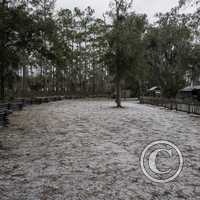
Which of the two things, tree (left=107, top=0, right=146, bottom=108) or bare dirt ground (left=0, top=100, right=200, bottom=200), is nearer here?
bare dirt ground (left=0, top=100, right=200, bottom=200)

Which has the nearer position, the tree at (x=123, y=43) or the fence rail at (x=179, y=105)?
the fence rail at (x=179, y=105)

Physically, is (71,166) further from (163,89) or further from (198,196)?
(163,89)

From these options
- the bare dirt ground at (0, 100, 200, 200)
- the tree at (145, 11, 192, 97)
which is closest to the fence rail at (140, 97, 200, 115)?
the tree at (145, 11, 192, 97)

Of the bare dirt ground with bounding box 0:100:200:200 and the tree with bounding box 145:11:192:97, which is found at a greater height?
the tree with bounding box 145:11:192:97

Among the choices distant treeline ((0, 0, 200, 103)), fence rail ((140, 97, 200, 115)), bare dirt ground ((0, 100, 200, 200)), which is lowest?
bare dirt ground ((0, 100, 200, 200))

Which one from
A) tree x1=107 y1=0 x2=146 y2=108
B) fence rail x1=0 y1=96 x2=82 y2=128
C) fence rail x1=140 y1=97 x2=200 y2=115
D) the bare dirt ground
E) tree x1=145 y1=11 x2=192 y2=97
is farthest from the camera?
tree x1=145 y1=11 x2=192 y2=97

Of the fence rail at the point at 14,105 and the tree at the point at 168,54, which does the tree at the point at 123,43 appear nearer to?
the fence rail at the point at 14,105

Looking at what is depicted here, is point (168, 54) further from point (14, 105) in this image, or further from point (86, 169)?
point (86, 169)

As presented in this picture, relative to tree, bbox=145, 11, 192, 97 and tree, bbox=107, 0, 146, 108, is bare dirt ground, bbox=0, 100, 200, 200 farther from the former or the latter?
tree, bbox=145, 11, 192, 97

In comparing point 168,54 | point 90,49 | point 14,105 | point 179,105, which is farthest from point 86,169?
point 90,49

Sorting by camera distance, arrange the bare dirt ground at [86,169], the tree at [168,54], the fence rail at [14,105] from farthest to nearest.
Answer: the tree at [168,54], the fence rail at [14,105], the bare dirt ground at [86,169]

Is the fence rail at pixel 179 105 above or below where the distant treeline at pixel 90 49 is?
below

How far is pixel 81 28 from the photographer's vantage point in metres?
54.9

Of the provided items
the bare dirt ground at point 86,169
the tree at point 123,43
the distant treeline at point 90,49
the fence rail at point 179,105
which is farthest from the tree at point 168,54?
the bare dirt ground at point 86,169
